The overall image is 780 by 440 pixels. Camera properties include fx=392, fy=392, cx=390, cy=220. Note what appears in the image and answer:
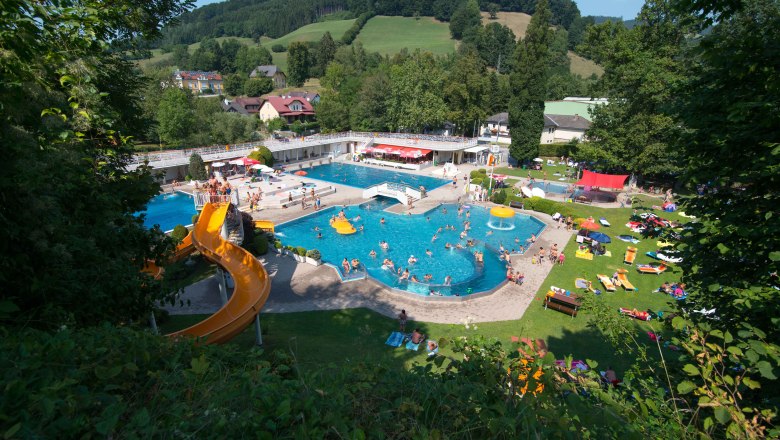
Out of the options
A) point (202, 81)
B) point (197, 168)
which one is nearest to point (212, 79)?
point (202, 81)

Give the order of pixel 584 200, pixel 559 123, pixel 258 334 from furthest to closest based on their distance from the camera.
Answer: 1. pixel 559 123
2. pixel 584 200
3. pixel 258 334

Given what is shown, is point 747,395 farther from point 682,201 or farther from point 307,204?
point 307,204

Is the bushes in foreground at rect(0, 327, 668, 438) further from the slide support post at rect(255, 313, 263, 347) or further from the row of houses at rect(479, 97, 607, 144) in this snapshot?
the row of houses at rect(479, 97, 607, 144)

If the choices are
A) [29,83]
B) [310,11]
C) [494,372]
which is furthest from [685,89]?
[310,11]

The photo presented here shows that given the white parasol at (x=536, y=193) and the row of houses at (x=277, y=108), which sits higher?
the row of houses at (x=277, y=108)

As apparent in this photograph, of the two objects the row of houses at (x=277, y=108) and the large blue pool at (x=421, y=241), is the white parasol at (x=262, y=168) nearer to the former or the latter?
the large blue pool at (x=421, y=241)

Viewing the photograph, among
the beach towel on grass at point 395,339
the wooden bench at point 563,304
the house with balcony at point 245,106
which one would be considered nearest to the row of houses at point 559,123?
the wooden bench at point 563,304

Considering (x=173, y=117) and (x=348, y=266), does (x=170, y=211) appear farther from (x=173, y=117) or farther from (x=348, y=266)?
(x=348, y=266)
